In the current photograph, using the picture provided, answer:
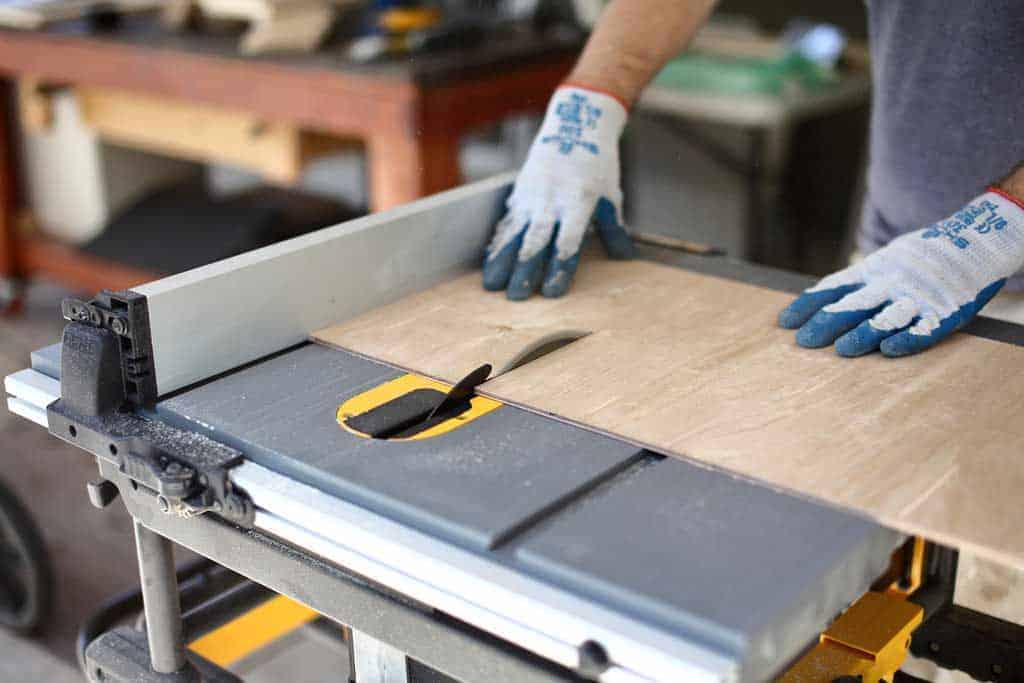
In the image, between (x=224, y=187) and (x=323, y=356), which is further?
(x=224, y=187)

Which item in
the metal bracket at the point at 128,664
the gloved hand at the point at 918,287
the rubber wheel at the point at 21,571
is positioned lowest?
the rubber wheel at the point at 21,571

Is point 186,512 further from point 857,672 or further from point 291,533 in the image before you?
point 857,672

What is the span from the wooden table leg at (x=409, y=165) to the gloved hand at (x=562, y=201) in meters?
1.00

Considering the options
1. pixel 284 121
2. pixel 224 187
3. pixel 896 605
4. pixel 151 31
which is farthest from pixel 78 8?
pixel 896 605

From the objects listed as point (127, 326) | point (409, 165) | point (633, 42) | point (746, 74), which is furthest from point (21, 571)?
point (746, 74)

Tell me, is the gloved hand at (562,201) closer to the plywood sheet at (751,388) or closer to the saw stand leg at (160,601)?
the plywood sheet at (751,388)

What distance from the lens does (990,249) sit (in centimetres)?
113

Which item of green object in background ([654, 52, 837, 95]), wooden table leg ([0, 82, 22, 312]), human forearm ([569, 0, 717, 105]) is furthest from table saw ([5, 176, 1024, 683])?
wooden table leg ([0, 82, 22, 312])

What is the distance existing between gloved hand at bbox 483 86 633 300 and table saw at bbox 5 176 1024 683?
159mm

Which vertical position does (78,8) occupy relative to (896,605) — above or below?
above

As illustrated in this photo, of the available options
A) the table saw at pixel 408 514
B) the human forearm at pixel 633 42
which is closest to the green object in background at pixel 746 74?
the human forearm at pixel 633 42

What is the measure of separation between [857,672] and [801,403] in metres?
0.23

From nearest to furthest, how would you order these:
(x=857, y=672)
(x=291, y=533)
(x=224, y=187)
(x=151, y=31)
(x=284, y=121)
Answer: (x=291, y=533) < (x=857, y=672) < (x=284, y=121) < (x=151, y=31) < (x=224, y=187)

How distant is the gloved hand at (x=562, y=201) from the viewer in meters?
1.26
